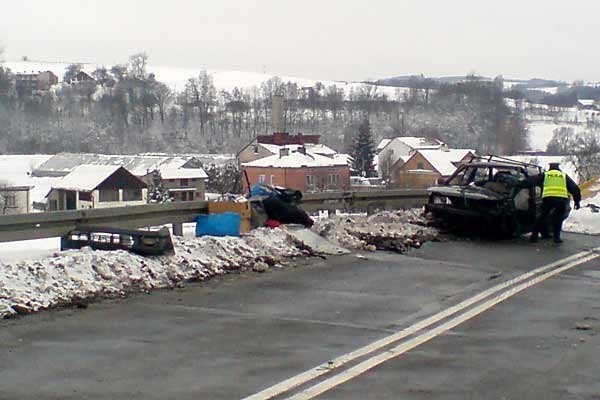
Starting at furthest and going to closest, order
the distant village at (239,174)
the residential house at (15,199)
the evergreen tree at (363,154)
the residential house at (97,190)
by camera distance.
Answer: the evergreen tree at (363,154) → the distant village at (239,174) → the residential house at (15,199) → the residential house at (97,190)

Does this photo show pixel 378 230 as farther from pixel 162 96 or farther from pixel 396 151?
pixel 162 96

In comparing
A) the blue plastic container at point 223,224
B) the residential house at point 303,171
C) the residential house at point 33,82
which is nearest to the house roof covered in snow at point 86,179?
the residential house at point 303,171

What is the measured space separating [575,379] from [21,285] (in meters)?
5.18

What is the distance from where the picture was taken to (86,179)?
40.3 meters

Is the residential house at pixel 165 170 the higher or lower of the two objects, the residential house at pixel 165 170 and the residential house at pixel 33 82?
the lower

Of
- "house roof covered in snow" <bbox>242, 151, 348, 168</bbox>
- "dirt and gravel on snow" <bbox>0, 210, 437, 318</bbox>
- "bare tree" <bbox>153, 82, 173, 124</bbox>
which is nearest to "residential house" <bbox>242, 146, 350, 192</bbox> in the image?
"house roof covered in snow" <bbox>242, 151, 348, 168</bbox>

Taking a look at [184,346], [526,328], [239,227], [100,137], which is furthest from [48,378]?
[100,137]

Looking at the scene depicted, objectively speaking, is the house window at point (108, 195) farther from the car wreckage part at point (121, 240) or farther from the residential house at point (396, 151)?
the car wreckage part at point (121, 240)

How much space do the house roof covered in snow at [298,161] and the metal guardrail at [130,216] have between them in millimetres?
26238

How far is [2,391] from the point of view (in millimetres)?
6391

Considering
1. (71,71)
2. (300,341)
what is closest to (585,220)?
(300,341)

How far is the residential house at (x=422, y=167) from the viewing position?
3838 cm

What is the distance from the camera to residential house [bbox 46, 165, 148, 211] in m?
36.0

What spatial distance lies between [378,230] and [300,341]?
8.15 m
